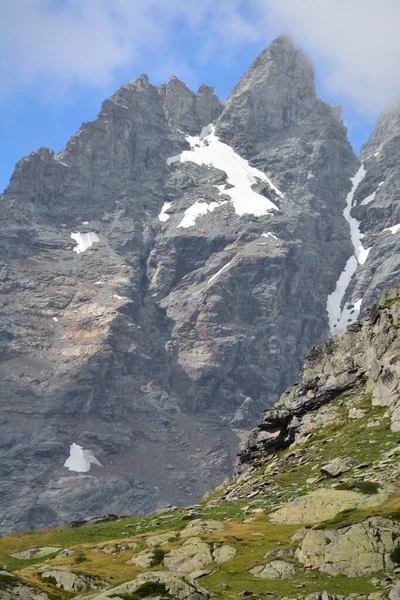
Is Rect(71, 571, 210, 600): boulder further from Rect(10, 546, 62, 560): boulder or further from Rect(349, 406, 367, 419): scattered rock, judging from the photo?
Rect(349, 406, 367, 419): scattered rock

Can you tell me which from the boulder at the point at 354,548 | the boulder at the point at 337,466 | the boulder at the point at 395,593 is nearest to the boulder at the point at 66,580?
the boulder at the point at 354,548

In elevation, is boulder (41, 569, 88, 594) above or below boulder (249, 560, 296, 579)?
above

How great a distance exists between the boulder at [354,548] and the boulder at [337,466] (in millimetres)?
19688

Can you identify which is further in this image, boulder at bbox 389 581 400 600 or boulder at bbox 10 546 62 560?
boulder at bbox 10 546 62 560

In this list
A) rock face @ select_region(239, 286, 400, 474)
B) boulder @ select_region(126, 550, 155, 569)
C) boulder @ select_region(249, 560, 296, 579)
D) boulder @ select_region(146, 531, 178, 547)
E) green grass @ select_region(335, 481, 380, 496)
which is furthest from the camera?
rock face @ select_region(239, 286, 400, 474)

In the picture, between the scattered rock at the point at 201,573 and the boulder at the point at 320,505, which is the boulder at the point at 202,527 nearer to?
the boulder at the point at 320,505

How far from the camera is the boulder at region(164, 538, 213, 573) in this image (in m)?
46.2

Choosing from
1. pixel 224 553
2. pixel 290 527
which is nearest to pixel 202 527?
pixel 290 527

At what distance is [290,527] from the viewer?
168ft

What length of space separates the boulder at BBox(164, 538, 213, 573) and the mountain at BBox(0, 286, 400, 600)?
0.12 m

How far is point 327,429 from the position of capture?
78.9 meters

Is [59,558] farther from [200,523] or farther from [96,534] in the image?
[96,534]

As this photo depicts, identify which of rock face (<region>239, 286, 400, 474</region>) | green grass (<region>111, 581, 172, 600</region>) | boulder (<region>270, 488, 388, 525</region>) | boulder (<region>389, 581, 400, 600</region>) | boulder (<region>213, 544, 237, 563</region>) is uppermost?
rock face (<region>239, 286, 400, 474</region>)

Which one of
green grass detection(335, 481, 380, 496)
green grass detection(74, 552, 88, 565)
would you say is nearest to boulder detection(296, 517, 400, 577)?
green grass detection(335, 481, 380, 496)
